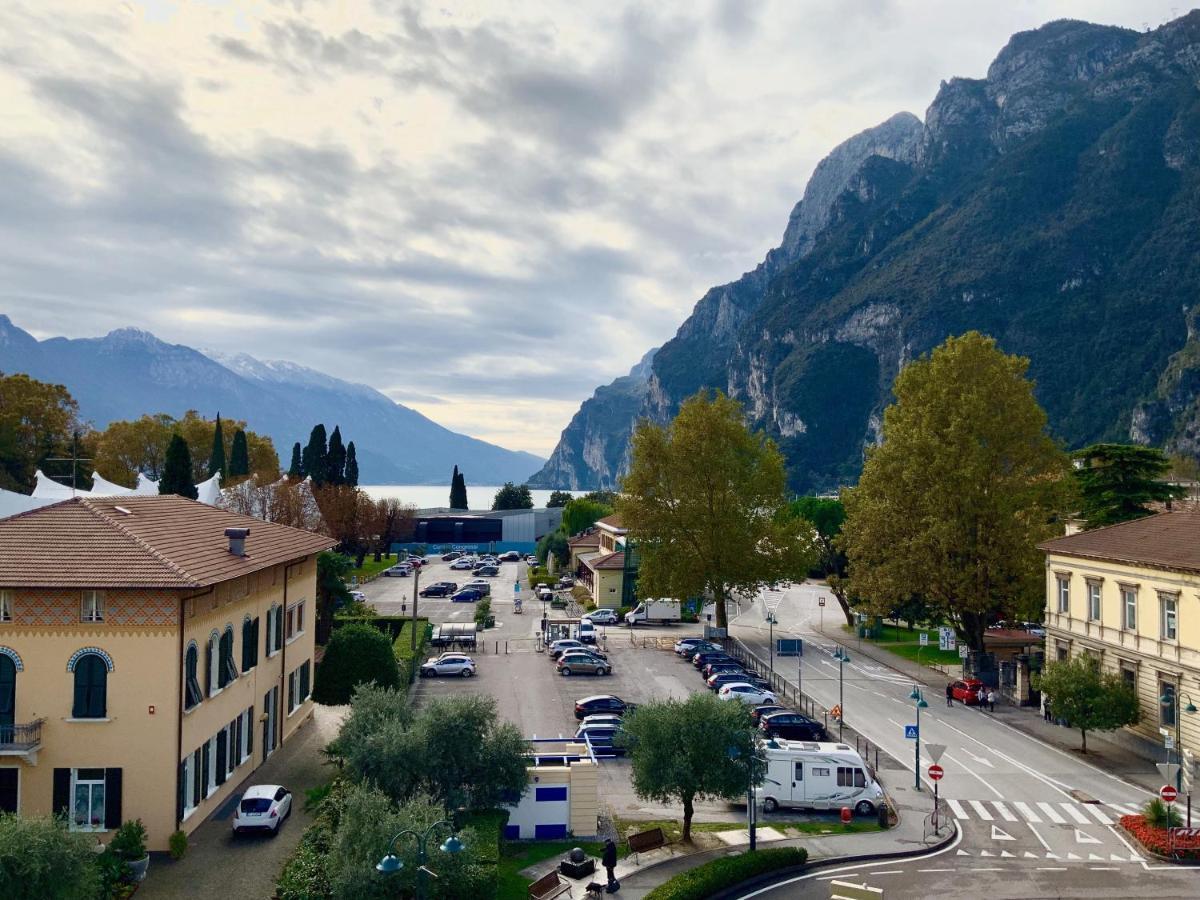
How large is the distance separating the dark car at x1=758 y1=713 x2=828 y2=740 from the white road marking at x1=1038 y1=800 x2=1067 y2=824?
944 centimetres

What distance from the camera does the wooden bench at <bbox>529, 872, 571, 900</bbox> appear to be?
23156 millimetres

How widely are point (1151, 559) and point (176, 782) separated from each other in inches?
1482

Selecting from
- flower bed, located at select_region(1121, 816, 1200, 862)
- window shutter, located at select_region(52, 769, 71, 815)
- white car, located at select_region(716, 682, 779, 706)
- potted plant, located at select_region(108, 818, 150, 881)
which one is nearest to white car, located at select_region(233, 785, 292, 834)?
potted plant, located at select_region(108, 818, 150, 881)

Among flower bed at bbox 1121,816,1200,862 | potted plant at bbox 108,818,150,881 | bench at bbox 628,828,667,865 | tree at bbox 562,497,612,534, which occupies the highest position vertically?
tree at bbox 562,497,612,534

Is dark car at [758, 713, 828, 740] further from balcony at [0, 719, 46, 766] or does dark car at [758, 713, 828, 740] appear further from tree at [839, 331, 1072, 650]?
balcony at [0, 719, 46, 766]

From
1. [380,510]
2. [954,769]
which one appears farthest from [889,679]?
[380,510]

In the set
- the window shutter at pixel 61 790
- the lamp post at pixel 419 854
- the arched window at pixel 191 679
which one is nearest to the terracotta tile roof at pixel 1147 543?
the lamp post at pixel 419 854

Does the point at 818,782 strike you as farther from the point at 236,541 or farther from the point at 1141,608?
the point at 236,541

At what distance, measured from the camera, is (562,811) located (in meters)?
28.9

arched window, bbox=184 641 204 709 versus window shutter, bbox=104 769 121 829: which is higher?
arched window, bbox=184 641 204 709

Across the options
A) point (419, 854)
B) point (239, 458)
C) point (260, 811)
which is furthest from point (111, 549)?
point (239, 458)

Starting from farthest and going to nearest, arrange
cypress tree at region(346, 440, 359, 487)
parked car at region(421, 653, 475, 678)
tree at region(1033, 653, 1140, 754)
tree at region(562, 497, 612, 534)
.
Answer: cypress tree at region(346, 440, 359, 487)
tree at region(562, 497, 612, 534)
parked car at region(421, 653, 475, 678)
tree at region(1033, 653, 1140, 754)

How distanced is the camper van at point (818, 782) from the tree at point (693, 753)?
14.5 ft

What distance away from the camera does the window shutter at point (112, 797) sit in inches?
1014
